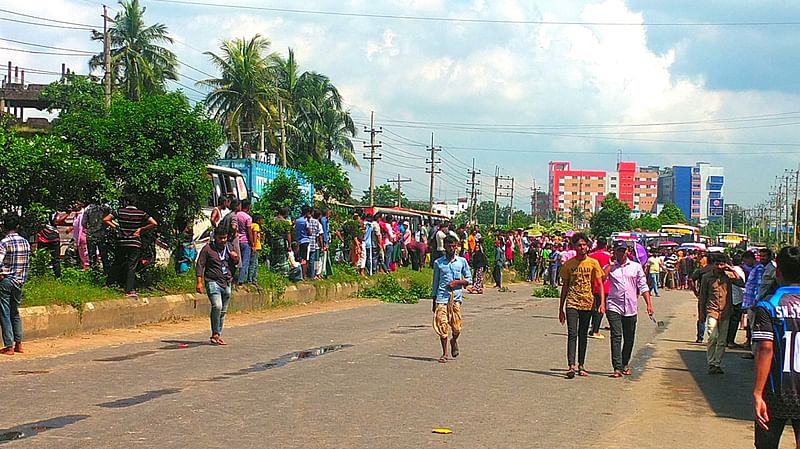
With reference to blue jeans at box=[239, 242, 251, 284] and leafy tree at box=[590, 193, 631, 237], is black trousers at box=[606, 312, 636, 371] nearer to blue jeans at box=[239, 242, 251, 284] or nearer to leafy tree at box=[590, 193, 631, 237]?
blue jeans at box=[239, 242, 251, 284]

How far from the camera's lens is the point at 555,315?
77.9 ft

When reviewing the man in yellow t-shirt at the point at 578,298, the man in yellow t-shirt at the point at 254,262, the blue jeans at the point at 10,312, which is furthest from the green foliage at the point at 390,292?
the blue jeans at the point at 10,312

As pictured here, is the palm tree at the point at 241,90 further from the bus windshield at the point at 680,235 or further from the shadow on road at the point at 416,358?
the shadow on road at the point at 416,358

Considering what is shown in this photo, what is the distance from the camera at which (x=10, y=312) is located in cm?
1318

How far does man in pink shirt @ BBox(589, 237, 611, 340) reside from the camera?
13.5 m

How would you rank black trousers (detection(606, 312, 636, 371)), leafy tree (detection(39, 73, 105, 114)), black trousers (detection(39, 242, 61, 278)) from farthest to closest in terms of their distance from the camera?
1. leafy tree (detection(39, 73, 105, 114))
2. black trousers (detection(39, 242, 61, 278))
3. black trousers (detection(606, 312, 636, 371))

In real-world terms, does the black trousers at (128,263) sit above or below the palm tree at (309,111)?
below

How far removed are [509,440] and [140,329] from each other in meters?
9.88

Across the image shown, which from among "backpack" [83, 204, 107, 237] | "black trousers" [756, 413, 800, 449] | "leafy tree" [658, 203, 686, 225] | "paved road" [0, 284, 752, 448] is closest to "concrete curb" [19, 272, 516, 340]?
"paved road" [0, 284, 752, 448]

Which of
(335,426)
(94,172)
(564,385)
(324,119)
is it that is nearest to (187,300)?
(94,172)

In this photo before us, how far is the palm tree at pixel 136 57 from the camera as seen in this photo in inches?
1875

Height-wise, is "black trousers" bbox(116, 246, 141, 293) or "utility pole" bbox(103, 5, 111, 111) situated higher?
"utility pole" bbox(103, 5, 111, 111)

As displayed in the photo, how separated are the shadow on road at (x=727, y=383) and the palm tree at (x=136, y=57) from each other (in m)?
35.7

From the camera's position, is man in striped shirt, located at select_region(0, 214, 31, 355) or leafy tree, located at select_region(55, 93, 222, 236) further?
leafy tree, located at select_region(55, 93, 222, 236)
